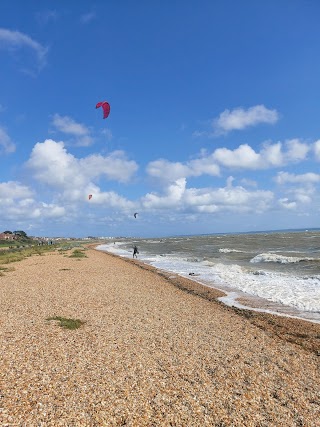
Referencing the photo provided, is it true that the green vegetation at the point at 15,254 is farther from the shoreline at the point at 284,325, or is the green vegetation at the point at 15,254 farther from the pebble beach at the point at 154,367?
the shoreline at the point at 284,325

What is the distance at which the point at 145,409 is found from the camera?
19.8ft

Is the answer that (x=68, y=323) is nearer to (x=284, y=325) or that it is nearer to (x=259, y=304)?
(x=284, y=325)

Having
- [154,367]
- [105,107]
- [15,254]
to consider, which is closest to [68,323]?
[154,367]

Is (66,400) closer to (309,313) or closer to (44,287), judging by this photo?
(309,313)

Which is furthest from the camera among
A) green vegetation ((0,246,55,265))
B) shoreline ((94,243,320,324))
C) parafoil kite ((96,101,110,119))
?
green vegetation ((0,246,55,265))

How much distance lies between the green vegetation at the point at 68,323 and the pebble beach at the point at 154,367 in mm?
219

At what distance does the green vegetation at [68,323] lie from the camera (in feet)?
35.9

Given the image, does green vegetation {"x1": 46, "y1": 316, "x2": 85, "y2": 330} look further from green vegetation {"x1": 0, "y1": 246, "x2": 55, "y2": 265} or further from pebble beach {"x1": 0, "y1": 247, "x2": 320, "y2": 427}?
green vegetation {"x1": 0, "y1": 246, "x2": 55, "y2": 265}

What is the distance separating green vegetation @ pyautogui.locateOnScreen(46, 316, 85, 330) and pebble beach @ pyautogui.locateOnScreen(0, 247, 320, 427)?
219 millimetres

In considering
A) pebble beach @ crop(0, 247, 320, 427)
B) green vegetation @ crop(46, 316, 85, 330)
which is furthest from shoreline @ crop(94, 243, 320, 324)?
green vegetation @ crop(46, 316, 85, 330)

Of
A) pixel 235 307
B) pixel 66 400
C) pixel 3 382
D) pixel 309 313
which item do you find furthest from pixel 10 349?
pixel 309 313

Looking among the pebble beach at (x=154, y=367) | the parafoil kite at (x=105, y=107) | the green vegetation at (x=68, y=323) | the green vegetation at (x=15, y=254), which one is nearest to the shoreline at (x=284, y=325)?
the pebble beach at (x=154, y=367)

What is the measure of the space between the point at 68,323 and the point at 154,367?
438 centimetres

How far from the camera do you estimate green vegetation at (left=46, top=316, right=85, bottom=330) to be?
1093 centimetres
